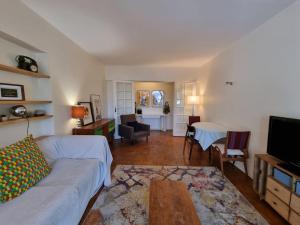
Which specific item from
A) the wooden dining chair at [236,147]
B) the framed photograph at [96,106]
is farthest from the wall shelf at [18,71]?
the wooden dining chair at [236,147]

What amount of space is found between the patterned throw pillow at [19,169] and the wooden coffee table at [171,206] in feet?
3.75

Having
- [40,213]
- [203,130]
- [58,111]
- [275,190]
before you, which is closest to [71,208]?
[40,213]

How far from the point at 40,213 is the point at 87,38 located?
9.09 feet

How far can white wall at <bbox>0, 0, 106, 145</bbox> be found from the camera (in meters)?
1.80

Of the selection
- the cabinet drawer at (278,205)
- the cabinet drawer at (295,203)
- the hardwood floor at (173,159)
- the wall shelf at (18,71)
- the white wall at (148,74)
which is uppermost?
the white wall at (148,74)

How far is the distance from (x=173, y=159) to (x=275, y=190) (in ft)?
6.31

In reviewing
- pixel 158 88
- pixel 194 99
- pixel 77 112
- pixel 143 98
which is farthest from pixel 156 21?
pixel 143 98

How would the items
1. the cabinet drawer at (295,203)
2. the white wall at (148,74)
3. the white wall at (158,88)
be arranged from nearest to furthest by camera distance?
the cabinet drawer at (295,203) < the white wall at (148,74) < the white wall at (158,88)

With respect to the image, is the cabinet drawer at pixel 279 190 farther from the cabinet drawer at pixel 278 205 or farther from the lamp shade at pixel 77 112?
the lamp shade at pixel 77 112

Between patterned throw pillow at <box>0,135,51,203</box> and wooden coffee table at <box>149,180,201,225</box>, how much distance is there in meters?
1.14

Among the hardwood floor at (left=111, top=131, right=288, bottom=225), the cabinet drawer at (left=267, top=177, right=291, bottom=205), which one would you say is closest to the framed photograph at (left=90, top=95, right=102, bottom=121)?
the hardwood floor at (left=111, top=131, right=288, bottom=225)

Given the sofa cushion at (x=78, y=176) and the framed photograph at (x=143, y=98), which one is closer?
the sofa cushion at (x=78, y=176)

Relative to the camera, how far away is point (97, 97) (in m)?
4.39

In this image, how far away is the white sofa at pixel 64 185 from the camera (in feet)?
3.71
